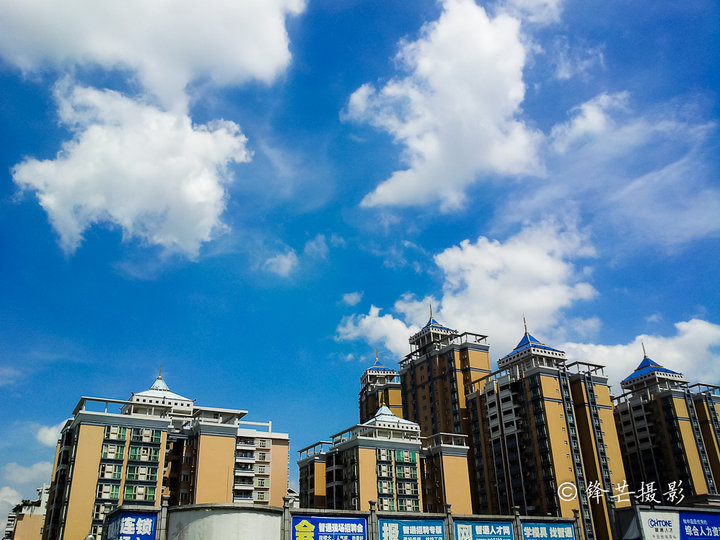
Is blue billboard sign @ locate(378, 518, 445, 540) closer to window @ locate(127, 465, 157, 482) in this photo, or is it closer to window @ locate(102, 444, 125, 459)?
window @ locate(127, 465, 157, 482)

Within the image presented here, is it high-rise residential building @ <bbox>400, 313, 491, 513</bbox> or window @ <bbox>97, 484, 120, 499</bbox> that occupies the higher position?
high-rise residential building @ <bbox>400, 313, 491, 513</bbox>

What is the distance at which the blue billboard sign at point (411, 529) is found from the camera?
4475 cm

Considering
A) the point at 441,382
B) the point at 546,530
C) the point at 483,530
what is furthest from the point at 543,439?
the point at 483,530

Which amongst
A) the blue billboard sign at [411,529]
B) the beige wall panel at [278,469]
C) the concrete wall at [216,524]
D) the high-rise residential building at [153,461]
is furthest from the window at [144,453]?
the blue billboard sign at [411,529]

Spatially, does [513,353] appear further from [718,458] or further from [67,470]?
[67,470]

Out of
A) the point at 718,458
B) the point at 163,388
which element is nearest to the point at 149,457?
the point at 163,388

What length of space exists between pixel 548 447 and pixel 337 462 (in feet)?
107

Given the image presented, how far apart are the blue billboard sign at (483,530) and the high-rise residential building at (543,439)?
49.7 metres

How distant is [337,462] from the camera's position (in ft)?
315

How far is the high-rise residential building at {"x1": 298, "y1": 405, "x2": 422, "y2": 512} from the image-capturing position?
9012 cm

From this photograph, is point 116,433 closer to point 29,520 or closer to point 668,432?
point 29,520

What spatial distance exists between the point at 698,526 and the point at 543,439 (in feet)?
150

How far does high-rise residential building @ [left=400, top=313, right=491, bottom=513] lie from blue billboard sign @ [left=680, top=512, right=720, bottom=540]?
48.0 m
